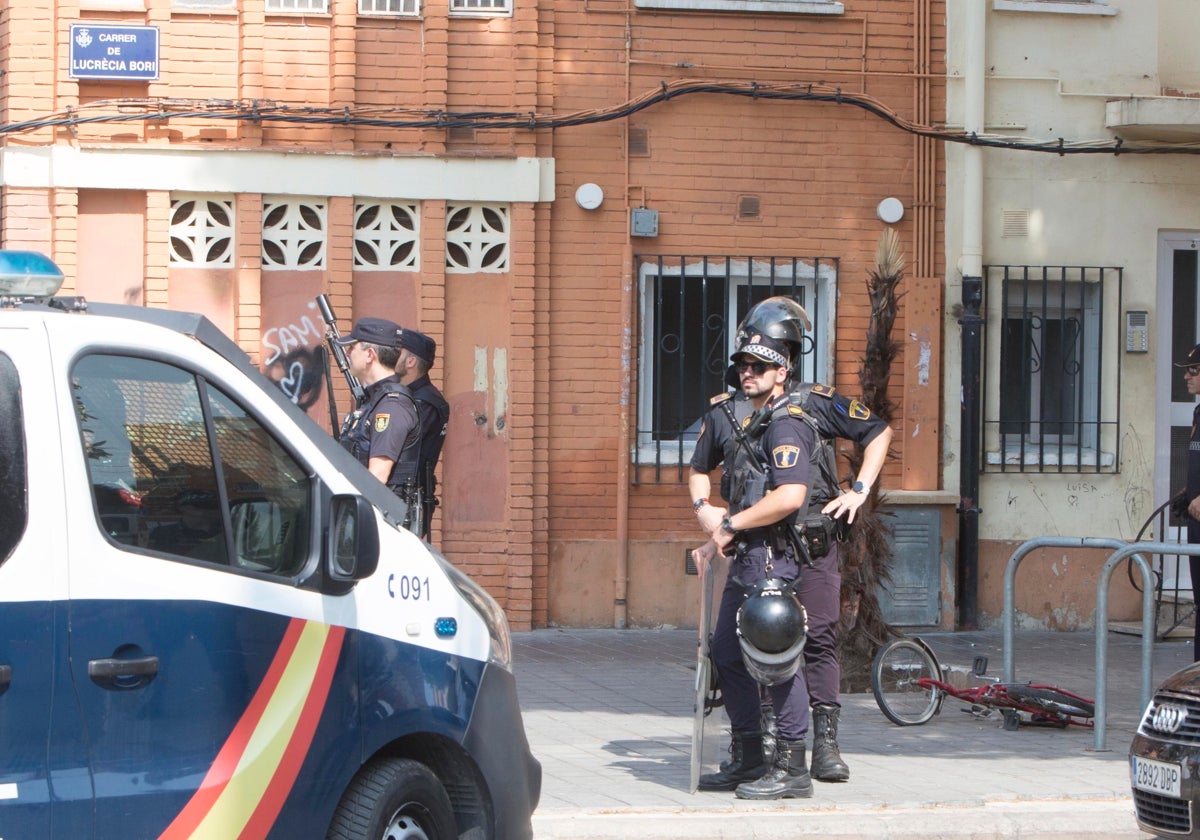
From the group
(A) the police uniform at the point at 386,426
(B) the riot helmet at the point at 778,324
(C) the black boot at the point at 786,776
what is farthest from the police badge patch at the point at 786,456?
(A) the police uniform at the point at 386,426

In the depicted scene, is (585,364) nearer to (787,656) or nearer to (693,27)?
(693,27)

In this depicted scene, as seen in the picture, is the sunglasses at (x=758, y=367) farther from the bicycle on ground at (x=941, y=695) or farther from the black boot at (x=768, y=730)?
the bicycle on ground at (x=941, y=695)

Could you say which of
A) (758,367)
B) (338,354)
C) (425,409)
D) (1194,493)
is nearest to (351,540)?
(758,367)

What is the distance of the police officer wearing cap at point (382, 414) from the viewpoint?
7.48m

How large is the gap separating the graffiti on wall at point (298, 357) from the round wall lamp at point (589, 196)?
2.06 m

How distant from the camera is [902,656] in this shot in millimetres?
8867

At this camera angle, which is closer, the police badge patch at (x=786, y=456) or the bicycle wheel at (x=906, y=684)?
the police badge patch at (x=786, y=456)

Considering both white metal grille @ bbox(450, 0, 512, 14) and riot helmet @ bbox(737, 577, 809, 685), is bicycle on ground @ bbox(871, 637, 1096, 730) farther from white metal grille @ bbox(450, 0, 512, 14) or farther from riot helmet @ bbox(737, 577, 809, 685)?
white metal grille @ bbox(450, 0, 512, 14)

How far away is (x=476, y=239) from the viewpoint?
1193 centimetres

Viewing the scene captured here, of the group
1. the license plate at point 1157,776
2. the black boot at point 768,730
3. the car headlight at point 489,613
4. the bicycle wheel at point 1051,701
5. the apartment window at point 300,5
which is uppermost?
the apartment window at point 300,5

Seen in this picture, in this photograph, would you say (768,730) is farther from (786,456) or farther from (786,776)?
(786,456)

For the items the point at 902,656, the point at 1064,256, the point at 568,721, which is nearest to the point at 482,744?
the point at 568,721

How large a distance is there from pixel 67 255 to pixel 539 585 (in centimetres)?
403

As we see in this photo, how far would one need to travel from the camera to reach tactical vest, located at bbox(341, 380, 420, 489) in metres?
7.61
